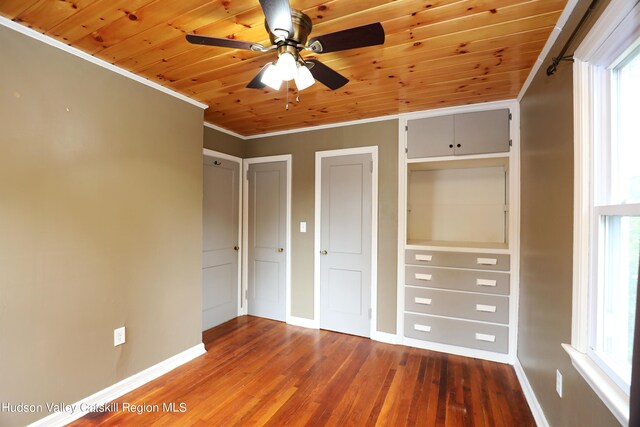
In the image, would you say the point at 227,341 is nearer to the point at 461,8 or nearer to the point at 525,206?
the point at 525,206

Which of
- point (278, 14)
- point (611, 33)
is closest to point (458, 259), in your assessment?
point (611, 33)

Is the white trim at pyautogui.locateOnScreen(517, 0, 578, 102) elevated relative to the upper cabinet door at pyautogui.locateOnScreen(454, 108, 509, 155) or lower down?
elevated

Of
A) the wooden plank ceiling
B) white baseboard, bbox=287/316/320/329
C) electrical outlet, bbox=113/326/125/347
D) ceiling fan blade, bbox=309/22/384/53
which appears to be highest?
the wooden plank ceiling

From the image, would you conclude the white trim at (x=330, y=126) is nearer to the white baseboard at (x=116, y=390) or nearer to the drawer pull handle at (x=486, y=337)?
the drawer pull handle at (x=486, y=337)

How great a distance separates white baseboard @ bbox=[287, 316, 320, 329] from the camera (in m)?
3.52

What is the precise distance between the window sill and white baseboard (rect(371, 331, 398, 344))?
1879 millimetres

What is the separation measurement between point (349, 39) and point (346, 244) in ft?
7.63

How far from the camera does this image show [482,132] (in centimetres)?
275

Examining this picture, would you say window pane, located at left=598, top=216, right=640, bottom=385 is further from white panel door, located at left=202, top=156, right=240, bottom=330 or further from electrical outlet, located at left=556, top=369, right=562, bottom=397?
white panel door, located at left=202, top=156, right=240, bottom=330

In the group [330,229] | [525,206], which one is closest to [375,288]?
[330,229]

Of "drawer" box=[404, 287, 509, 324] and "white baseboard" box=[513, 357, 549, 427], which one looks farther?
"drawer" box=[404, 287, 509, 324]

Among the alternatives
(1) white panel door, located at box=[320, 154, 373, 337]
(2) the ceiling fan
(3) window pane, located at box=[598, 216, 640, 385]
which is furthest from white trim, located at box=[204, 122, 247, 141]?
(3) window pane, located at box=[598, 216, 640, 385]

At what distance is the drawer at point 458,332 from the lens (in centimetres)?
270

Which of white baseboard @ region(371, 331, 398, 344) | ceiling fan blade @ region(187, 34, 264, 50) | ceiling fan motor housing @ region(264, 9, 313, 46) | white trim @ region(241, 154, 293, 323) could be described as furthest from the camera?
white trim @ region(241, 154, 293, 323)
